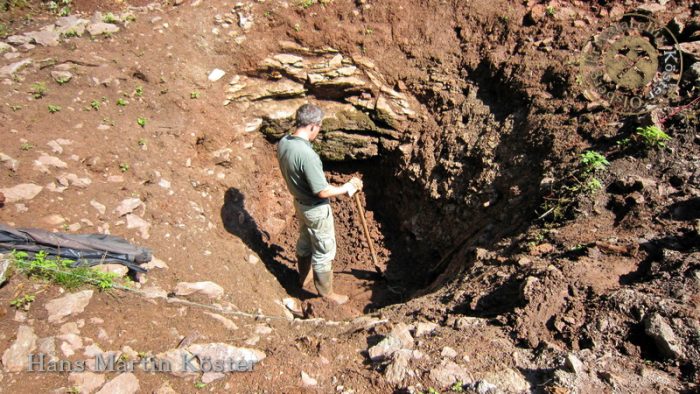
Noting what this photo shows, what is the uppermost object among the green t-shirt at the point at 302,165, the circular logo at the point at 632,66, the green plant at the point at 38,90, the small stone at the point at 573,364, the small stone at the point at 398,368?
the circular logo at the point at 632,66

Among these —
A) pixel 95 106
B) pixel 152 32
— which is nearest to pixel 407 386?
pixel 95 106

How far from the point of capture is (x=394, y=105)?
5336mm

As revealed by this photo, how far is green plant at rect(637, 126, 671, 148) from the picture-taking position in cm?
340

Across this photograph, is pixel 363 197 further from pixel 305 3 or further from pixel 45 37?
pixel 45 37

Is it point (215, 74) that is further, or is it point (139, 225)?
point (215, 74)

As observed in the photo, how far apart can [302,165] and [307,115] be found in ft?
1.33

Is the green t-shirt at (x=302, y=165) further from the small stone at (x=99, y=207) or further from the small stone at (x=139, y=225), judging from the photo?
the small stone at (x=99, y=207)

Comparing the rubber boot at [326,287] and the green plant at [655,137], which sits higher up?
the green plant at [655,137]

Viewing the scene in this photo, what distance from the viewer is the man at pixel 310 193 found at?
3.49 m

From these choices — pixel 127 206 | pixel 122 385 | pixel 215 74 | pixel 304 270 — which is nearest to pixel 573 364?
pixel 122 385

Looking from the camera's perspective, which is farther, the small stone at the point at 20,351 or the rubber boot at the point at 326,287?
the rubber boot at the point at 326,287

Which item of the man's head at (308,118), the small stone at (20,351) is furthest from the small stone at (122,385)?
the man's head at (308,118)

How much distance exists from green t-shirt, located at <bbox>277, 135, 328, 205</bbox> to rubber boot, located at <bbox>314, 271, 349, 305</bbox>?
3.10 feet

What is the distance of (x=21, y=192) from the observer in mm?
3336
